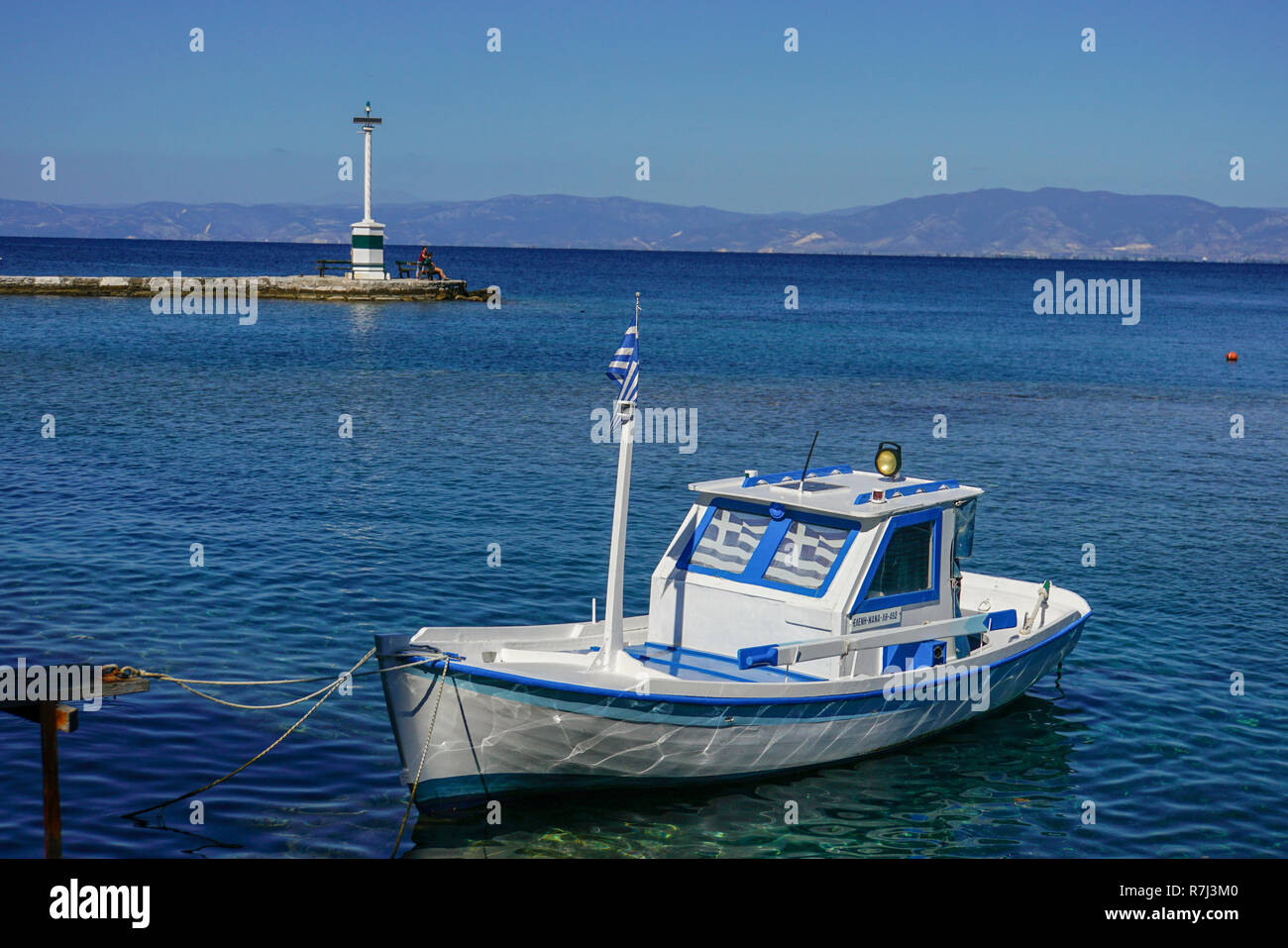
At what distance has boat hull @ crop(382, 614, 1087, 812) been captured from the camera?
1178 centimetres

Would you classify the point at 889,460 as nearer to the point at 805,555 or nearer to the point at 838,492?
the point at 838,492

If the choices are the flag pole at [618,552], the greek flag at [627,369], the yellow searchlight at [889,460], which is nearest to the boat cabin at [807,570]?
the yellow searchlight at [889,460]

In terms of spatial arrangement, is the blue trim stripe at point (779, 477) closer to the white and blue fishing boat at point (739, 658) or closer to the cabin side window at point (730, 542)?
the white and blue fishing boat at point (739, 658)

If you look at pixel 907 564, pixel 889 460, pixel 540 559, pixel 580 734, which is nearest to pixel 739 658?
pixel 580 734

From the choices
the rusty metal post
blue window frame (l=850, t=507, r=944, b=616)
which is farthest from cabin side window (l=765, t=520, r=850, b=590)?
the rusty metal post

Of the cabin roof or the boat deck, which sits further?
the cabin roof

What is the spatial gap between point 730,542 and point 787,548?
0.67 meters

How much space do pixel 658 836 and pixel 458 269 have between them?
176 m

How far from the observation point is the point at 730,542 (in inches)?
572

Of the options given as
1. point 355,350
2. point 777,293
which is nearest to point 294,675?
point 355,350

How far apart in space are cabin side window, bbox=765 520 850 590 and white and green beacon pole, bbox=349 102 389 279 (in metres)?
70.2

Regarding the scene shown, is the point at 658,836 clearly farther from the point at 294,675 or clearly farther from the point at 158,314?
the point at 158,314

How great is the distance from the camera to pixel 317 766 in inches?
530

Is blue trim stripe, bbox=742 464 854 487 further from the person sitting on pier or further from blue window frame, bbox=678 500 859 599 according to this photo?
the person sitting on pier
